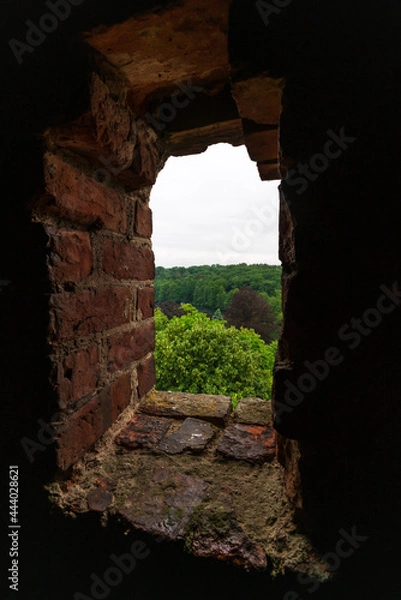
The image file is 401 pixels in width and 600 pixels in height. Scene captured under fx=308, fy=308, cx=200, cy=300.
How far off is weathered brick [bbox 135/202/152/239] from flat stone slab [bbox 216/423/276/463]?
0.80m

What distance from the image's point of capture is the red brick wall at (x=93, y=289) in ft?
2.59

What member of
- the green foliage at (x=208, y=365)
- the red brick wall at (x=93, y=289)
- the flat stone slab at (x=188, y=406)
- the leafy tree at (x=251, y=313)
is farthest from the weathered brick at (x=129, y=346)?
the leafy tree at (x=251, y=313)

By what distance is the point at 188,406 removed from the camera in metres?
1.20

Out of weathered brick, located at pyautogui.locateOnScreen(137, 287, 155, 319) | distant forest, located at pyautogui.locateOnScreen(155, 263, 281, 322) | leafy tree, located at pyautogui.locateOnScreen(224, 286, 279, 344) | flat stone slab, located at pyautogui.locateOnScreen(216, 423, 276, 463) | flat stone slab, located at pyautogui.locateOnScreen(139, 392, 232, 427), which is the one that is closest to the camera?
flat stone slab, located at pyautogui.locateOnScreen(216, 423, 276, 463)

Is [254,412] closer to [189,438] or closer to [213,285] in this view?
[189,438]

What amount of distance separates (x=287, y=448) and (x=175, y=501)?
0.31 meters

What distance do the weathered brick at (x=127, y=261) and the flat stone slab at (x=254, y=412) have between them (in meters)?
0.64

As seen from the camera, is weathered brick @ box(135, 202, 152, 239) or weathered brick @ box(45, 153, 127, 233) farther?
weathered brick @ box(135, 202, 152, 239)

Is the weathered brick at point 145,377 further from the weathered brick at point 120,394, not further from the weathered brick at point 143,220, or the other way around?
the weathered brick at point 143,220

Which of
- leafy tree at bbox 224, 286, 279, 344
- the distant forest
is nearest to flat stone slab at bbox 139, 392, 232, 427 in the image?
leafy tree at bbox 224, 286, 279, 344

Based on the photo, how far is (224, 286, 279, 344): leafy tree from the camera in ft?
42.8

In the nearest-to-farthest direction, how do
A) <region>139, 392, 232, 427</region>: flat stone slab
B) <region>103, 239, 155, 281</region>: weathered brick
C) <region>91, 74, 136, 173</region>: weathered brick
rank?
<region>91, 74, 136, 173</region>: weathered brick < <region>103, 239, 155, 281</region>: weathered brick < <region>139, 392, 232, 427</region>: flat stone slab

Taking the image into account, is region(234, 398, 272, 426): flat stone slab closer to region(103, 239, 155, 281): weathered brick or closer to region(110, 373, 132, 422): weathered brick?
region(110, 373, 132, 422): weathered brick

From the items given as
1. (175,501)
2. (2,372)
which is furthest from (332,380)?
Result: (2,372)
